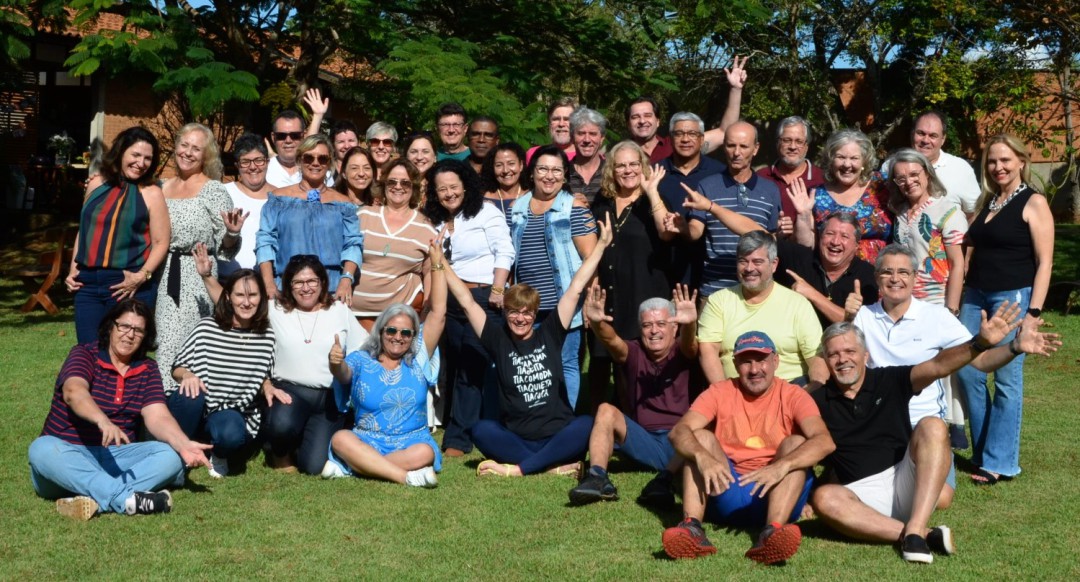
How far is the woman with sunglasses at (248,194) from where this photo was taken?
7.67 meters

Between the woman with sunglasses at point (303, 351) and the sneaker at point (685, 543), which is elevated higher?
the woman with sunglasses at point (303, 351)

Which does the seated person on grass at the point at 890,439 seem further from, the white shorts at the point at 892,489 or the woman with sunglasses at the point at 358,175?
the woman with sunglasses at the point at 358,175

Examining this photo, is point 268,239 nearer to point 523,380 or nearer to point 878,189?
point 523,380

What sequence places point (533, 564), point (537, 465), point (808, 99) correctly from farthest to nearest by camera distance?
point (808, 99) < point (537, 465) < point (533, 564)

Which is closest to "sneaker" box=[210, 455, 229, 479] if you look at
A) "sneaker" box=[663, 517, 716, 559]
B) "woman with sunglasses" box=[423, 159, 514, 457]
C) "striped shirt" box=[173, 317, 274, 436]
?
"striped shirt" box=[173, 317, 274, 436]

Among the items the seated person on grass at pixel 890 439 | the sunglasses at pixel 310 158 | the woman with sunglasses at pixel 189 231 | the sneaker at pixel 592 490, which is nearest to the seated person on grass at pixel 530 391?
the sneaker at pixel 592 490

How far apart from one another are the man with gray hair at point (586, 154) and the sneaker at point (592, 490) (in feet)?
7.87

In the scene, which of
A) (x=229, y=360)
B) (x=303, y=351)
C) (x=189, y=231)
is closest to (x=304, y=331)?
(x=303, y=351)

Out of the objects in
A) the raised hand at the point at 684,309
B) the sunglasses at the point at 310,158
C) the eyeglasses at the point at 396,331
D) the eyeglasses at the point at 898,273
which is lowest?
the eyeglasses at the point at 396,331

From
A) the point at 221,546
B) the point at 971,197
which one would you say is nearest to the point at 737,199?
the point at 971,197

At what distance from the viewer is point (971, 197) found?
7113 millimetres

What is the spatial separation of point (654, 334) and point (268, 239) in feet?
9.09

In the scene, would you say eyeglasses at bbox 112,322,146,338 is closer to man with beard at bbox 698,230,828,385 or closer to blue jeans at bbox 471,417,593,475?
blue jeans at bbox 471,417,593,475

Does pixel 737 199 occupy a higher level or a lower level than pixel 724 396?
higher
